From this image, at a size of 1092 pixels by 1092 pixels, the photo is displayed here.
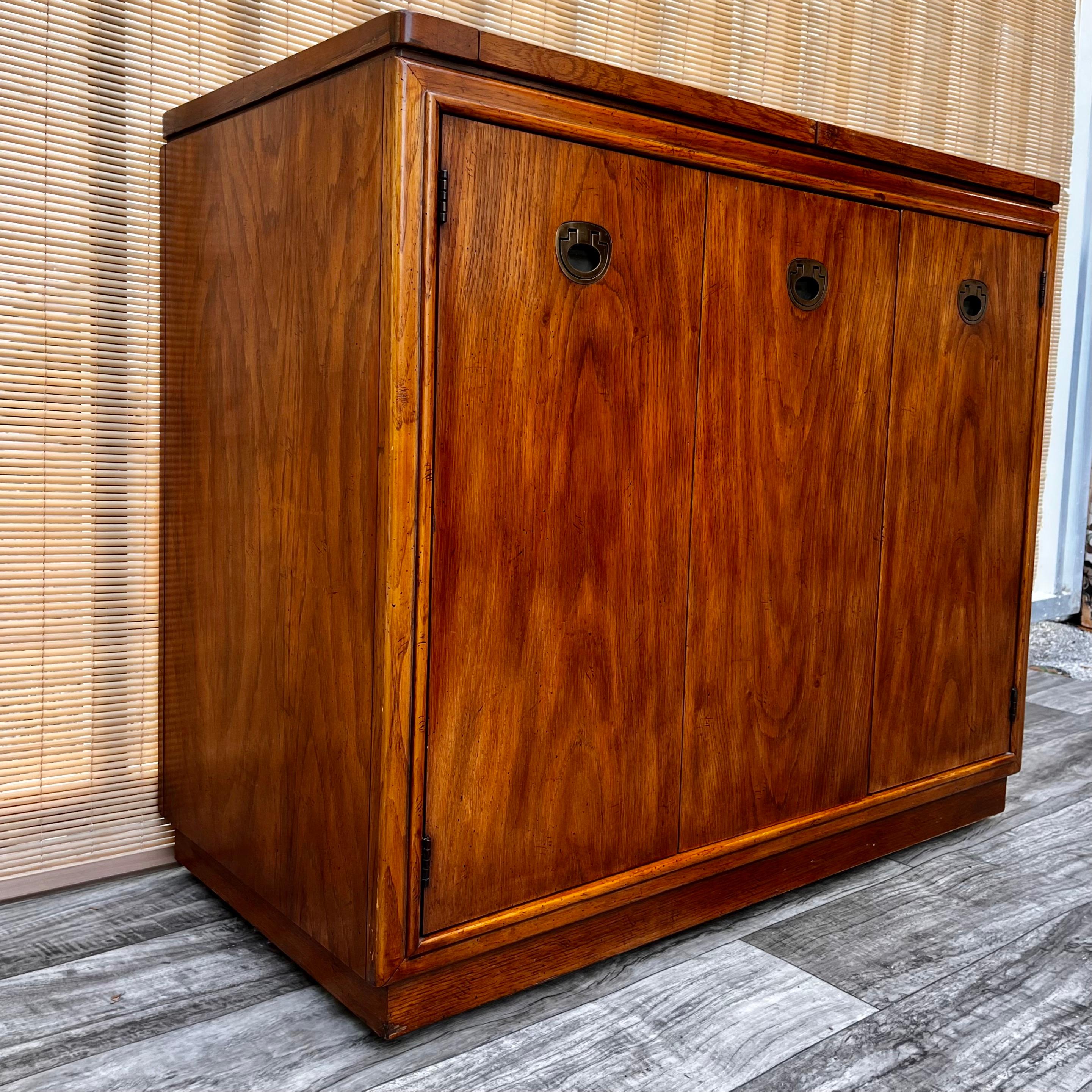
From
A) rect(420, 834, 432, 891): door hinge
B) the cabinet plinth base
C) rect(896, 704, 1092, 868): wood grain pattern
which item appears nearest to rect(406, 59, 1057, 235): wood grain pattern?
rect(420, 834, 432, 891): door hinge

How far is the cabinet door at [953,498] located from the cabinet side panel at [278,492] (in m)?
0.86

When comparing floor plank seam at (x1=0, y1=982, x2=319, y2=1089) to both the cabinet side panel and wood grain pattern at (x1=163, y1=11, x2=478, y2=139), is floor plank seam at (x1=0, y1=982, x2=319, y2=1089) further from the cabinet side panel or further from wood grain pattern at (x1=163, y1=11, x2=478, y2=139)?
wood grain pattern at (x1=163, y1=11, x2=478, y2=139)

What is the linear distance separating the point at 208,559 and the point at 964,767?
1.28 meters

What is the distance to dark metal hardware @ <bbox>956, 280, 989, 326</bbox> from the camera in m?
1.71

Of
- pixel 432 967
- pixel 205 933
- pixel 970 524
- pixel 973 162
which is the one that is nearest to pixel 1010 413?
pixel 970 524

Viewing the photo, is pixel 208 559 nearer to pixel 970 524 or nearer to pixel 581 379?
pixel 581 379

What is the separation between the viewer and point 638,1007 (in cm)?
131

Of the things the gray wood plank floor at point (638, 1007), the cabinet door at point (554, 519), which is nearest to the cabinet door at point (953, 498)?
the gray wood plank floor at point (638, 1007)

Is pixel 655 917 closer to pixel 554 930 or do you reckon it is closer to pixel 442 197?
pixel 554 930

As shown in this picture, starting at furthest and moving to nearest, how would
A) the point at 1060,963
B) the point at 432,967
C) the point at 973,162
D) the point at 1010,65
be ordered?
the point at 1010,65, the point at 973,162, the point at 1060,963, the point at 432,967

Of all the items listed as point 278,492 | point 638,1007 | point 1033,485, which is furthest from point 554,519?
point 1033,485

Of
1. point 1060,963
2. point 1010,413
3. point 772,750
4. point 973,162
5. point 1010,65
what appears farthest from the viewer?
point 1010,65

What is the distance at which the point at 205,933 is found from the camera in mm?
1455

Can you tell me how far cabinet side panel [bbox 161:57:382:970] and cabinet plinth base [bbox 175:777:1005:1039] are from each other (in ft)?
0.15
